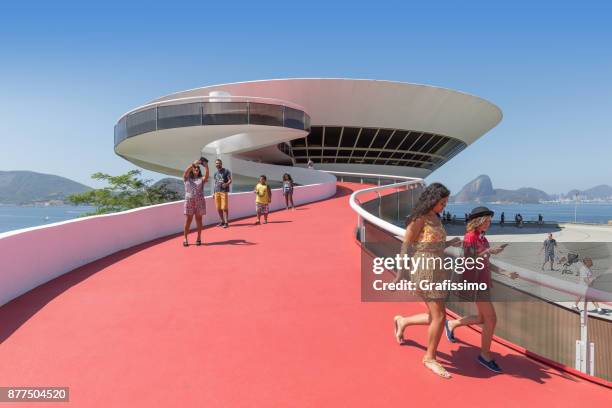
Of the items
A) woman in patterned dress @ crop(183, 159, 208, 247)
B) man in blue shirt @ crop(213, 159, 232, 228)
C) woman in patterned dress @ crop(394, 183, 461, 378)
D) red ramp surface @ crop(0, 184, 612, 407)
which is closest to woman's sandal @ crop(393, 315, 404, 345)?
red ramp surface @ crop(0, 184, 612, 407)

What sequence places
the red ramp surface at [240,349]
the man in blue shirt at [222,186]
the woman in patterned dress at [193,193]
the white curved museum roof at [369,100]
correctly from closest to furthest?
1. the red ramp surface at [240,349]
2. the woman in patterned dress at [193,193]
3. the man in blue shirt at [222,186]
4. the white curved museum roof at [369,100]

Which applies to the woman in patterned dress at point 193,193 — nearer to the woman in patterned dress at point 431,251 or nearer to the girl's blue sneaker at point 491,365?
the woman in patterned dress at point 431,251

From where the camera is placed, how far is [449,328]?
382cm

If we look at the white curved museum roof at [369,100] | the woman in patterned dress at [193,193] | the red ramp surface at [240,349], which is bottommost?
the red ramp surface at [240,349]

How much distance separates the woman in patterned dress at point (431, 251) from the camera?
314 centimetres

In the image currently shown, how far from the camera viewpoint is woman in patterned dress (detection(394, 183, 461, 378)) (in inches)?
124

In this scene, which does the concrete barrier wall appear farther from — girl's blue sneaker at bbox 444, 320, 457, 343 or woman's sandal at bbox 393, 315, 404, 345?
girl's blue sneaker at bbox 444, 320, 457, 343

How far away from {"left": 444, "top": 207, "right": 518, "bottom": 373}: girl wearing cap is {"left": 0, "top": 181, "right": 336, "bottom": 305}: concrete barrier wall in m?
Answer: 5.39

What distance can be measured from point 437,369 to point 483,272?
93 cm

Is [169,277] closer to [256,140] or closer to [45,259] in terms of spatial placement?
[45,259]

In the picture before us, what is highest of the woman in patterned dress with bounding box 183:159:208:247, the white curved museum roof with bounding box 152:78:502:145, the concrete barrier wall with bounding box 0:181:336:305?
the white curved museum roof with bounding box 152:78:502:145

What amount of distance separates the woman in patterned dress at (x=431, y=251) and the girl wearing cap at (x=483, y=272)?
33cm

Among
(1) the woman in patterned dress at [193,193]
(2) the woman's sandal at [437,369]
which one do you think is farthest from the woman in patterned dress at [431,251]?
(1) the woman in patterned dress at [193,193]

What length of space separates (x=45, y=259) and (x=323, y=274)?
4277mm
